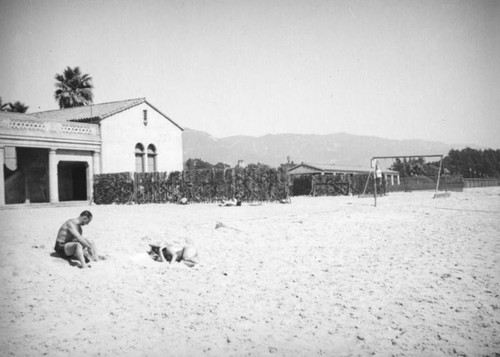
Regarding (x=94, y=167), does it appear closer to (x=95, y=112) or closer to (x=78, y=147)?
(x=78, y=147)

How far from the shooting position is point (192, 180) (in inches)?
1088

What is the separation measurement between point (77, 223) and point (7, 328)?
3.06 meters

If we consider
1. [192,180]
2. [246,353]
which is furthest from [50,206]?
[246,353]

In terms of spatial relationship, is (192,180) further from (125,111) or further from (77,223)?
(77,223)

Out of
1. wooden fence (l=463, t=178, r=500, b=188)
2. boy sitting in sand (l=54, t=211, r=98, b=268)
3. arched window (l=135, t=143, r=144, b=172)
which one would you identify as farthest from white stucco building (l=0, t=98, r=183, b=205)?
wooden fence (l=463, t=178, r=500, b=188)

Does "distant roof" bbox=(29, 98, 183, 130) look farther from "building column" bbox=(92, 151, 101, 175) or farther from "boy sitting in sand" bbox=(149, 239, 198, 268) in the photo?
"boy sitting in sand" bbox=(149, 239, 198, 268)

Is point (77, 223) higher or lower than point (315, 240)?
higher

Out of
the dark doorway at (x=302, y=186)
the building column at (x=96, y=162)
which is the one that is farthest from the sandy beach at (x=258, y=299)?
the dark doorway at (x=302, y=186)

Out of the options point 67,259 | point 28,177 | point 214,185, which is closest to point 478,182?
point 214,185

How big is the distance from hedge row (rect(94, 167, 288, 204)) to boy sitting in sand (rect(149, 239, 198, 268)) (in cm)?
1788

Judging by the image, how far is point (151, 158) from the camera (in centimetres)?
3650

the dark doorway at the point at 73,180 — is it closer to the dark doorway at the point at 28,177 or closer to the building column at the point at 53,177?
the dark doorway at the point at 28,177

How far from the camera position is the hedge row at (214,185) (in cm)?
2722

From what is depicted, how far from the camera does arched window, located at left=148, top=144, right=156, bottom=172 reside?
36.3 meters
